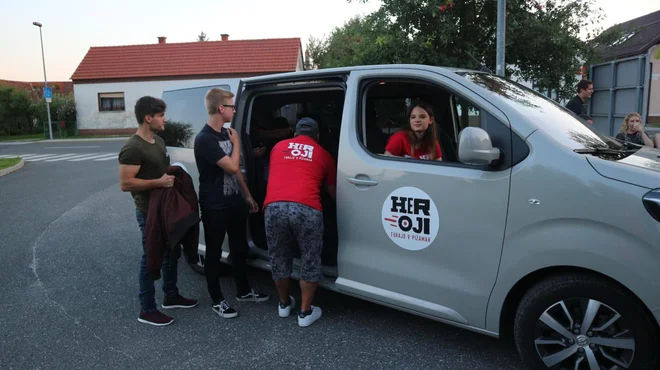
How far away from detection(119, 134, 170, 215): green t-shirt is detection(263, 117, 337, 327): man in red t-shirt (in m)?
0.87

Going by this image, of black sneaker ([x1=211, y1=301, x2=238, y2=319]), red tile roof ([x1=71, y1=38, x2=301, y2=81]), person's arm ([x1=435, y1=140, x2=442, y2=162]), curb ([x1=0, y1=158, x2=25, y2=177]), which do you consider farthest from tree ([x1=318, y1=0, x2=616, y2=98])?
red tile roof ([x1=71, y1=38, x2=301, y2=81])

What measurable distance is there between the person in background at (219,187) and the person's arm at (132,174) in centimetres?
33

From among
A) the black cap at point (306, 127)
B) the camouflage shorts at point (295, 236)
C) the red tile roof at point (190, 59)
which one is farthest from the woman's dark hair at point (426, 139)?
the red tile roof at point (190, 59)

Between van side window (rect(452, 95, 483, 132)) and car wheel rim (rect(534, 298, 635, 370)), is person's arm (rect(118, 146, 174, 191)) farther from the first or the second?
car wheel rim (rect(534, 298, 635, 370))

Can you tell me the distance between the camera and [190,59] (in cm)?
3309

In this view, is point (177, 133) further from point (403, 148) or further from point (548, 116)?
point (548, 116)

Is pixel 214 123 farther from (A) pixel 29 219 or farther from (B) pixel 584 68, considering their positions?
(B) pixel 584 68

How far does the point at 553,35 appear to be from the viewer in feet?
29.7

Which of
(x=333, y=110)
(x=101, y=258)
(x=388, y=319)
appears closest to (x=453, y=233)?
(x=388, y=319)

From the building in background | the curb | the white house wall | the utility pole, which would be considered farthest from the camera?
the white house wall

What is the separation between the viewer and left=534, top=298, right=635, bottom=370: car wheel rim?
2.51m

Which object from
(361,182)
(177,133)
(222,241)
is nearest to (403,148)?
(361,182)

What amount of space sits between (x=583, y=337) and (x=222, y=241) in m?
2.64

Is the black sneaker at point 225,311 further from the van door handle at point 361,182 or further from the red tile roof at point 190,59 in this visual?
the red tile roof at point 190,59
